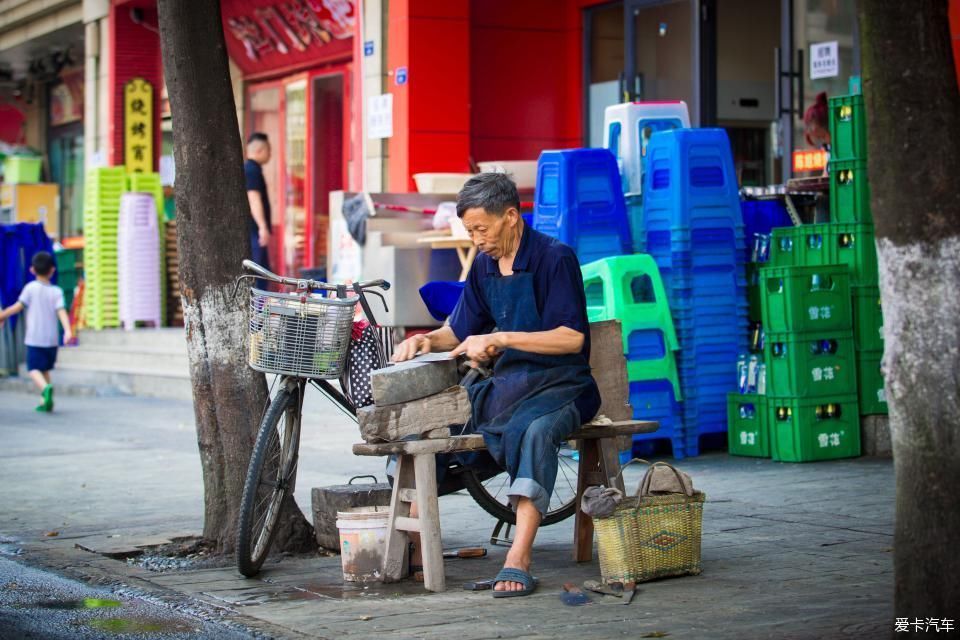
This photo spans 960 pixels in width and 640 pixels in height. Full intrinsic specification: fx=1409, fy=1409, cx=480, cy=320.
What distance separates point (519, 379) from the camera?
6262 mm

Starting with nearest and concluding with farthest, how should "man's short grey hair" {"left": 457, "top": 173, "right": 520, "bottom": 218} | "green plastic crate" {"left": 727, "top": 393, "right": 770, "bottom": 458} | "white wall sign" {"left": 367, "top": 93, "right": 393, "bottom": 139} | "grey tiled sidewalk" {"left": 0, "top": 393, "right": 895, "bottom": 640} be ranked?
"grey tiled sidewalk" {"left": 0, "top": 393, "right": 895, "bottom": 640}, "man's short grey hair" {"left": 457, "top": 173, "right": 520, "bottom": 218}, "green plastic crate" {"left": 727, "top": 393, "right": 770, "bottom": 458}, "white wall sign" {"left": 367, "top": 93, "right": 393, "bottom": 139}

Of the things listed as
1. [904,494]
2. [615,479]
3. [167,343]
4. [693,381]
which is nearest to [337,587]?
[615,479]

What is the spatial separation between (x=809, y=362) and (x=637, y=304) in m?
1.26

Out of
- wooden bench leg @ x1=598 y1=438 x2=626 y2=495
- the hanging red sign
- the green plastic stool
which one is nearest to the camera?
wooden bench leg @ x1=598 y1=438 x2=626 y2=495

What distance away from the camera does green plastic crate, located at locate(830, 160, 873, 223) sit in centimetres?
991

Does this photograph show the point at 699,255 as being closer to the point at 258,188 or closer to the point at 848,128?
the point at 848,128

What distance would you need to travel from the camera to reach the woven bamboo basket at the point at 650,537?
19.6ft

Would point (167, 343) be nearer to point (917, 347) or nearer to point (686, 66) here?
point (686, 66)

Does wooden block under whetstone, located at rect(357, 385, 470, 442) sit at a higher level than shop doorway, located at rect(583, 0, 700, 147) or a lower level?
lower

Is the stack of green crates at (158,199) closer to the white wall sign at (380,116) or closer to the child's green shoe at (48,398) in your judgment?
the child's green shoe at (48,398)

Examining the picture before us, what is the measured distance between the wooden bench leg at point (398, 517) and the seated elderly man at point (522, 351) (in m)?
0.37

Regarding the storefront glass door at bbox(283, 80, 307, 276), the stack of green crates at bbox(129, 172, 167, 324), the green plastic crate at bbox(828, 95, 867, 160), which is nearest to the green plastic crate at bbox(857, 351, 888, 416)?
the green plastic crate at bbox(828, 95, 867, 160)

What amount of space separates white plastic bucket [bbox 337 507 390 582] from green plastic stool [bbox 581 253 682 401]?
3.61 m

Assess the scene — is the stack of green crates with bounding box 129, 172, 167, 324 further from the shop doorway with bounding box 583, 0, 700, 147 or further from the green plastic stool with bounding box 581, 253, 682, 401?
the green plastic stool with bounding box 581, 253, 682, 401
